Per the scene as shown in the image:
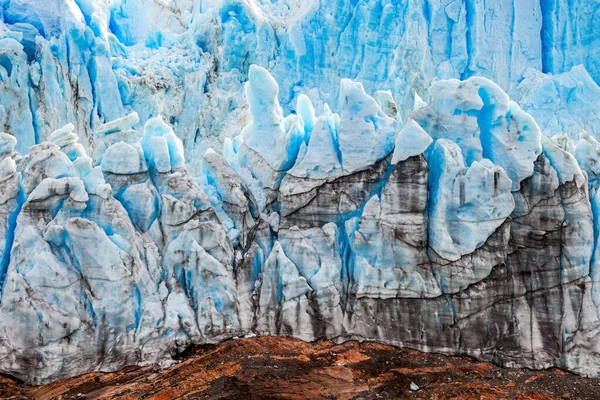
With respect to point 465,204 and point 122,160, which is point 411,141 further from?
point 122,160

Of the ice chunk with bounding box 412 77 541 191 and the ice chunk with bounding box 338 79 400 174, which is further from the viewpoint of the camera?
the ice chunk with bounding box 338 79 400 174

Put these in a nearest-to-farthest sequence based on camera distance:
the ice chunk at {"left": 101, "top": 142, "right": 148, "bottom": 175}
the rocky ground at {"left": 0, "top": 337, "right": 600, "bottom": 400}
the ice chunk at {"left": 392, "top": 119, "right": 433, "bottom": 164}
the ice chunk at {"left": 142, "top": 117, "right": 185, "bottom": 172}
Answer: the rocky ground at {"left": 0, "top": 337, "right": 600, "bottom": 400}
the ice chunk at {"left": 392, "top": 119, "right": 433, "bottom": 164}
the ice chunk at {"left": 101, "top": 142, "right": 148, "bottom": 175}
the ice chunk at {"left": 142, "top": 117, "right": 185, "bottom": 172}

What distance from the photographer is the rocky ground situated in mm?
8633

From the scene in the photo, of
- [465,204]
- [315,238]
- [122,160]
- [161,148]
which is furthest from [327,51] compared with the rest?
[465,204]

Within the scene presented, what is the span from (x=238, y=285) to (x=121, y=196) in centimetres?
313

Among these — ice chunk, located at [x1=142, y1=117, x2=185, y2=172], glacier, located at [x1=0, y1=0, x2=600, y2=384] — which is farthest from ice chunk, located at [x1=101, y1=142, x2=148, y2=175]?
ice chunk, located at [x1=142, y1=117, x2=185, y2=172]

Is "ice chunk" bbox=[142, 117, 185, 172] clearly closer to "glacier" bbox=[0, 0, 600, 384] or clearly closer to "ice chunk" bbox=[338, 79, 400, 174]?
"glacier" bbox=[0, 0, 600, 384]

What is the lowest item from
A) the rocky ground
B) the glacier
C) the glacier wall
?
the rocky ground

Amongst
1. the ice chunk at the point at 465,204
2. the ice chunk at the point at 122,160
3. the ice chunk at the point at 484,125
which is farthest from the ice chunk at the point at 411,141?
the ice chunk at the point at 122,160

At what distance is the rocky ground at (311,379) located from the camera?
8.63m

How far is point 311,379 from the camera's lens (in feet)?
29.6

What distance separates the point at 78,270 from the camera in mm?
10078

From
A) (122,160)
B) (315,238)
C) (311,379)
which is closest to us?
(311,379)

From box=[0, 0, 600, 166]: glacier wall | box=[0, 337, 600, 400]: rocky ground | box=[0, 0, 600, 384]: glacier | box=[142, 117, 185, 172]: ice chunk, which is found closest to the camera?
box=[0, 337, 600, 400]: rocky ground
